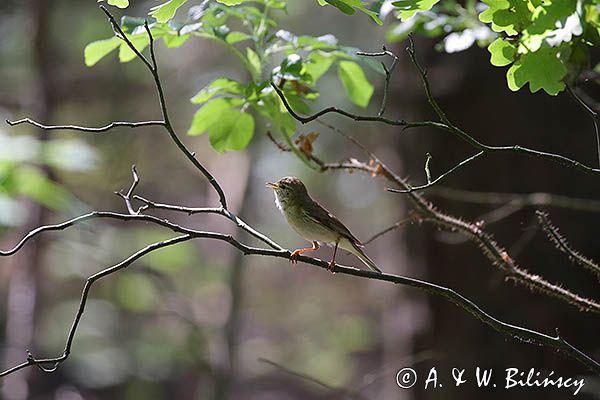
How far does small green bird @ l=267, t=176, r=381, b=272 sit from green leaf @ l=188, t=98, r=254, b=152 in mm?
509

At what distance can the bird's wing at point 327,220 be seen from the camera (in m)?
2.10

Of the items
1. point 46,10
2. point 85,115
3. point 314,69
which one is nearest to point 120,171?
point 85,115

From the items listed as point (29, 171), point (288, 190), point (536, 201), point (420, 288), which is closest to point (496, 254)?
point (420, 288)

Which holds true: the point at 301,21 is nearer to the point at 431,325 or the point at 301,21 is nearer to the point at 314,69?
the point at 431,325

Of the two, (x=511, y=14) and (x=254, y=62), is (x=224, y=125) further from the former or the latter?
(x=511, y=14)

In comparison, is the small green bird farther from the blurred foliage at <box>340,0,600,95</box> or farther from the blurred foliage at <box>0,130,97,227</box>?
the blurred foliage at <box>340,0,600,95</box>

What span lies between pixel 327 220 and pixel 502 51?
1055 millimetres

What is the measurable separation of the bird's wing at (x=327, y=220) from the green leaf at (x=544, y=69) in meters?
1.02

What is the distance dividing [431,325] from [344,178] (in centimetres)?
467

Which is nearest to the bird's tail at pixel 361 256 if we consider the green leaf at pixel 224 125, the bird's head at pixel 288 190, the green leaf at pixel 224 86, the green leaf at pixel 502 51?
the bird's head at pixel 288 190

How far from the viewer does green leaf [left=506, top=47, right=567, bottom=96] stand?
3.56 feet

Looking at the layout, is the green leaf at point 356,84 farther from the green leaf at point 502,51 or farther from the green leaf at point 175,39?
the green leaf at point 502,51

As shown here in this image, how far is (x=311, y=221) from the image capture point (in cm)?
216

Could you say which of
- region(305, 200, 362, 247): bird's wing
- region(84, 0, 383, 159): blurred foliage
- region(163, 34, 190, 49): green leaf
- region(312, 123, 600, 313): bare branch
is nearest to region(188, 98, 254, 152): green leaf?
region(84, 0, 383, 159): blurred foliage
